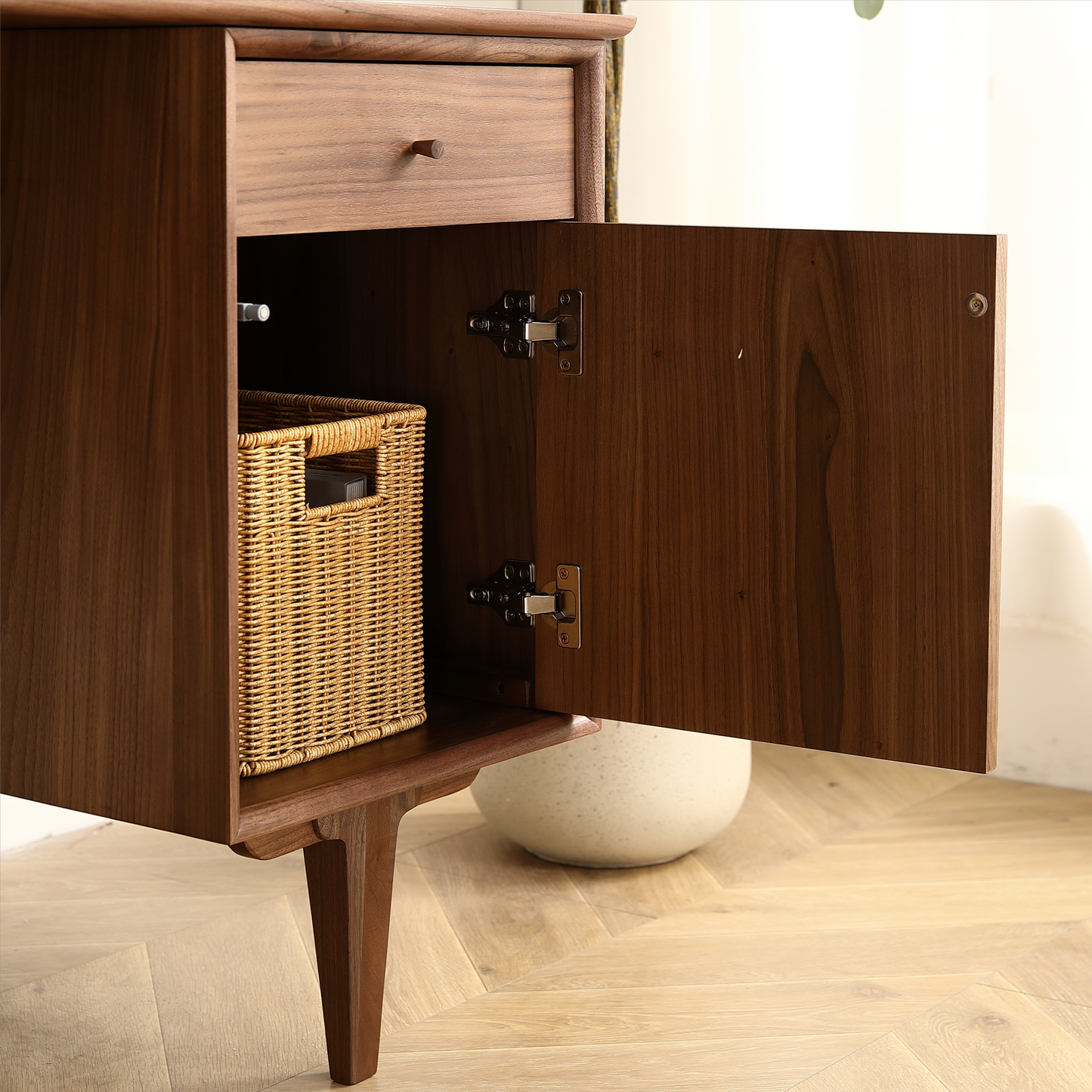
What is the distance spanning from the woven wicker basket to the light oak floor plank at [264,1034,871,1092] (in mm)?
304

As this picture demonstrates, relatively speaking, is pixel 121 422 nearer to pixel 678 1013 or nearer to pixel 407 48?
pixel 407 48

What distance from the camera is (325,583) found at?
111 cm

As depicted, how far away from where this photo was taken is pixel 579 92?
3.76ft

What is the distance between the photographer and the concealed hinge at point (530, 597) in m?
1.14

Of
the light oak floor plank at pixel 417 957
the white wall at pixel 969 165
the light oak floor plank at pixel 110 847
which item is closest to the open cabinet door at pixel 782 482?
the light oak floor plank at pixel 417 957

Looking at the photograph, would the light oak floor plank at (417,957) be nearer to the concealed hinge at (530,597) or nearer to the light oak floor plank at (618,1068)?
the light oak floor plank at (618,1068)

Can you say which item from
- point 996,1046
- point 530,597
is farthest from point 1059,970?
point 530,597

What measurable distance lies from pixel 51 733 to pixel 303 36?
0.47 m

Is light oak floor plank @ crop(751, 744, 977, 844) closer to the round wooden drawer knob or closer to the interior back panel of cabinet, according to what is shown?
the interior back panel of cabinet

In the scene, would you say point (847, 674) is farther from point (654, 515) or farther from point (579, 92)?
point (579, 92)

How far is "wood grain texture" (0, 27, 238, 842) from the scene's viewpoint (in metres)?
0.89

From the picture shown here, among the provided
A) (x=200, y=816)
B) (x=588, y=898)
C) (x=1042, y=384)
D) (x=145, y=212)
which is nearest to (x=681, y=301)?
(x=145, y=212)

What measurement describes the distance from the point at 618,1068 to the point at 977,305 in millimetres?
692

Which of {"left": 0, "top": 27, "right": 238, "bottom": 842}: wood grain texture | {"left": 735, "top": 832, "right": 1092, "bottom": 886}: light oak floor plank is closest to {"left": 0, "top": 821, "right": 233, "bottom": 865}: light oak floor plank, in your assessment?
{"left": 735, "top": 832, "right": 1092, "bottom": 886}: light oak floor plank
